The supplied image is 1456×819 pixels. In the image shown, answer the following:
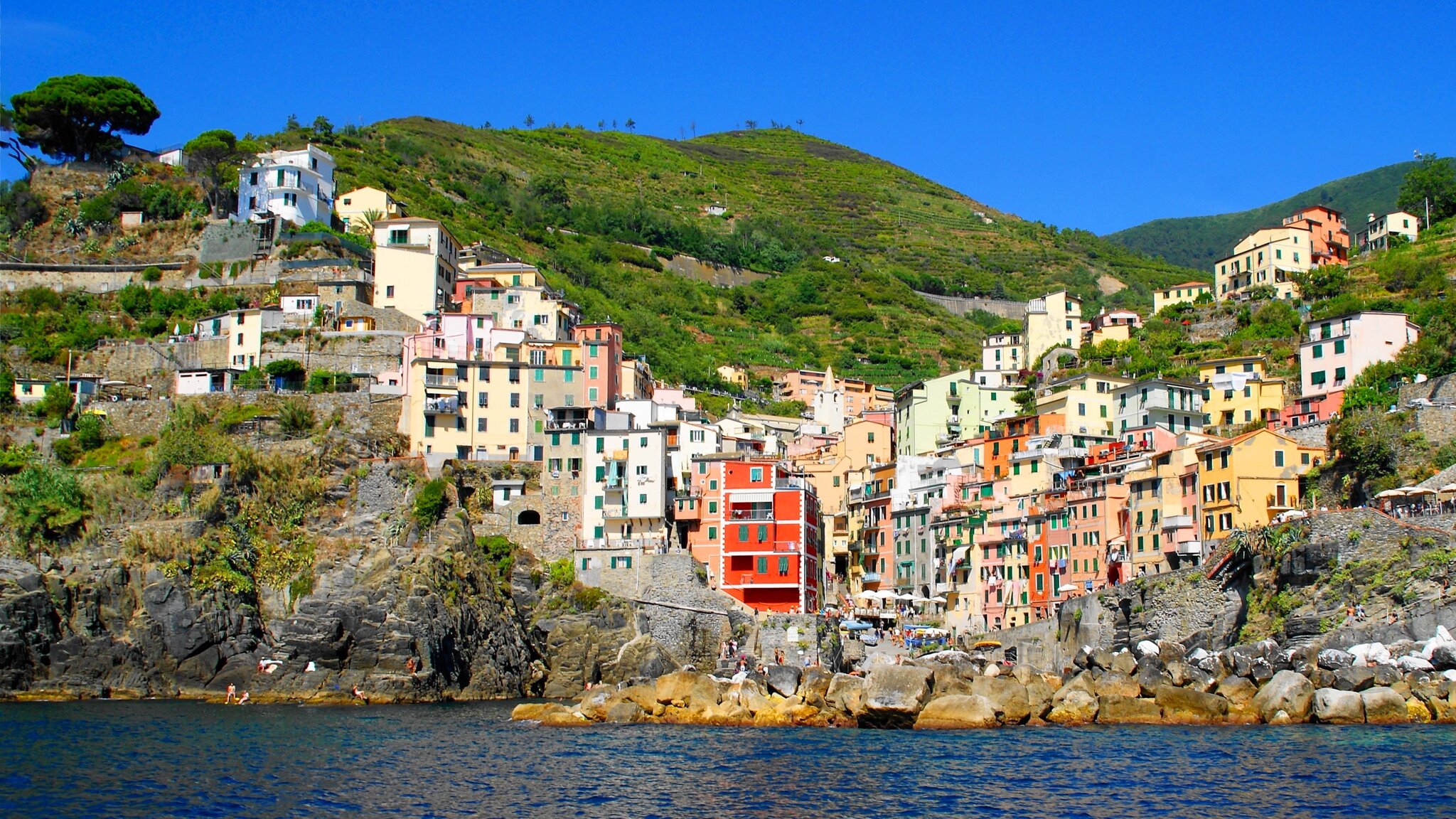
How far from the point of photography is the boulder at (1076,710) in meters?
50.6

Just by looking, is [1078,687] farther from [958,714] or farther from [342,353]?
[342,353]

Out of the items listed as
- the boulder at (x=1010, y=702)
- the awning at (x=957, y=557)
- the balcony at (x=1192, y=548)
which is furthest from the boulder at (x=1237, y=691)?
the awning at (x=957, y=557)

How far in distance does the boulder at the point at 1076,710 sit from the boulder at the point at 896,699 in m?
4.44

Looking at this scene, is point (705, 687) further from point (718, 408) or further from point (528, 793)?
point (718, 408)

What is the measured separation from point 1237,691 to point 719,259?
378 feet

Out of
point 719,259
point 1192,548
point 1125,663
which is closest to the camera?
point 1125,663

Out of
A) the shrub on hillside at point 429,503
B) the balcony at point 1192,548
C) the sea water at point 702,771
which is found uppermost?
the shrub on hillside at point 429,503

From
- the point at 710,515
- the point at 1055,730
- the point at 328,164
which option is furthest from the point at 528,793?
the point at 328,164

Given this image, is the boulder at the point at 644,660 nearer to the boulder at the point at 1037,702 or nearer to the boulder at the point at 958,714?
the boulder at the point at 958,714

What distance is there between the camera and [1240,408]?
255 feet

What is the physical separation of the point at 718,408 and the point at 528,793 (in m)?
62.3

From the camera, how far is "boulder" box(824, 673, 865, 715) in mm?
52094

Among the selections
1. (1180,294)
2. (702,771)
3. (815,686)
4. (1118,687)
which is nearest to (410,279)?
(815,686)

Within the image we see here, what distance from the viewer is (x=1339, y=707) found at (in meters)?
46.5
